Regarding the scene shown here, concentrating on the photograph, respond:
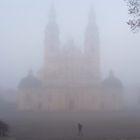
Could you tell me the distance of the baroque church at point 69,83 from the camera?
74.7 meters

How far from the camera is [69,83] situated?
7650cm

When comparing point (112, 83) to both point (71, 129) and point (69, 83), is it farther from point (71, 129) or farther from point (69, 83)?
point (71, 129)

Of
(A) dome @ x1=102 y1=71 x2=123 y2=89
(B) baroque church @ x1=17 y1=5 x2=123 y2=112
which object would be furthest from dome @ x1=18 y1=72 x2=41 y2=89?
(A) dome @ x1=102 y1=71 x2=123 y2=89

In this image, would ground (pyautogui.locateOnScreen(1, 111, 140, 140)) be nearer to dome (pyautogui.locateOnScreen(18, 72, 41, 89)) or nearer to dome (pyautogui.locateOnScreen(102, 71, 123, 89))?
dome (pyautogui.locateOnScreen(18, 72, 41, 89))

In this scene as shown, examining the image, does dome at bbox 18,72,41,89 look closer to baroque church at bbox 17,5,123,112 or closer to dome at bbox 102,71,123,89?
baroque church at bbox 17,5,123,112

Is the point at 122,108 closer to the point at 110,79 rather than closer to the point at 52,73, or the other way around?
the point at 110,79

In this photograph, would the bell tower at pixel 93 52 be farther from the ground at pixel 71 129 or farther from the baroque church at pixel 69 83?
the ground at pixel 71 129

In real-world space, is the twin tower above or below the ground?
above

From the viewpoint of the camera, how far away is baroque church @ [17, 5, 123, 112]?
74688mm

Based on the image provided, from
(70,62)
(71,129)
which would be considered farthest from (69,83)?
(71,129)

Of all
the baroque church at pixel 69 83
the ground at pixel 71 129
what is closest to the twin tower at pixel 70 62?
the baroque church at pixel 69 83

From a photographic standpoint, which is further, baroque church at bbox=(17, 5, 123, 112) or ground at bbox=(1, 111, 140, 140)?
baroque church at bbox=(17, 5, 123, 112)

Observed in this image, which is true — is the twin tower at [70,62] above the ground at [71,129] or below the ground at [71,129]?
above

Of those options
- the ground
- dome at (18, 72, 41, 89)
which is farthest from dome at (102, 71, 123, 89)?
the ground
